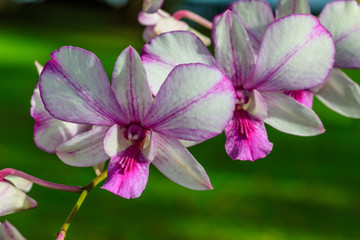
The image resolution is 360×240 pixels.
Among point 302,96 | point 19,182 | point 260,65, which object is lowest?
point 19,182

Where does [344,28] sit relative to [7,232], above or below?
above

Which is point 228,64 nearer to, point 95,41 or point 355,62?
point 355,62

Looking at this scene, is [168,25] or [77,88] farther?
[168,25]

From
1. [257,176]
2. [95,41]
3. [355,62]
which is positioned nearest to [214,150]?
[257,176]

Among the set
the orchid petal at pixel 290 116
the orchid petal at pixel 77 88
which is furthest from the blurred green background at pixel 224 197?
the orchid petal at pixel 77 88

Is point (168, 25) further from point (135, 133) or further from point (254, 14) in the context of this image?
point (135, 133)

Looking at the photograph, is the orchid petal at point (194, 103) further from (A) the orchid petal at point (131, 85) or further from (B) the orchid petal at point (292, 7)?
(B) the orchid petal at point (292, 7)

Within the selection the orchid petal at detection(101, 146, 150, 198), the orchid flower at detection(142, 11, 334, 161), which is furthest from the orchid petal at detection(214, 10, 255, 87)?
the orchid petal at detection(101, 146, 150, 198)

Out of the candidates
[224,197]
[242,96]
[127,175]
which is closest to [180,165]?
[127,175]
